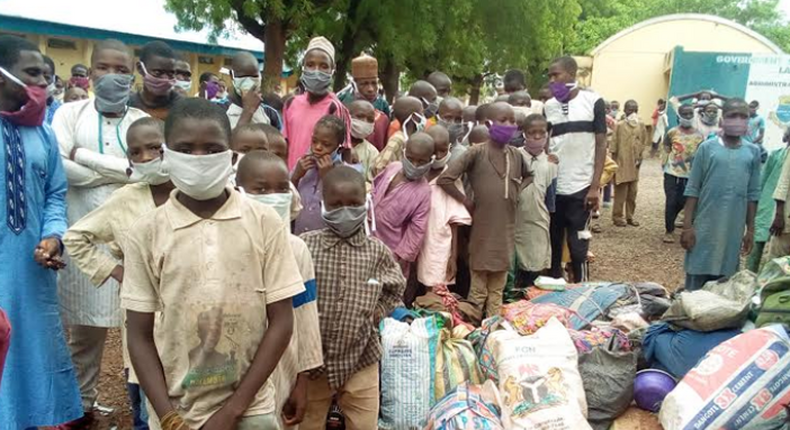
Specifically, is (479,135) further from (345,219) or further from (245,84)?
(345,219)

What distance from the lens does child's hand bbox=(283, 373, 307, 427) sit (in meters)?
2.33

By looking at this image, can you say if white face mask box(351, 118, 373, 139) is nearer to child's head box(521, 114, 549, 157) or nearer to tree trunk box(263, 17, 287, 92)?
child's head box(521, 114, 549, 157)

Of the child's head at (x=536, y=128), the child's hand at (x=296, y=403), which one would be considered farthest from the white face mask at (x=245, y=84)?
the child's hand at (x=296, y=403)

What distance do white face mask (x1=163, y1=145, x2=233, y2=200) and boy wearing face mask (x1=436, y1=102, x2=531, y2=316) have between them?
108 inches

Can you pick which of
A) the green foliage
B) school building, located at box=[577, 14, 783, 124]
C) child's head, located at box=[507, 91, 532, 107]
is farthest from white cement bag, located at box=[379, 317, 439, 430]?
the green foliage

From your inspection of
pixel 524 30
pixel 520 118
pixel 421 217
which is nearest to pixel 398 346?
pixel 421 217

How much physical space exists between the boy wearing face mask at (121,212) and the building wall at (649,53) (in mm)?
24602

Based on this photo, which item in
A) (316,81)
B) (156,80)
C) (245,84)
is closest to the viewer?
(156,80)

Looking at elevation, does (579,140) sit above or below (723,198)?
above

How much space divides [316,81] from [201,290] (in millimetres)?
2758

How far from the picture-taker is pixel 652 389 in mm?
3385

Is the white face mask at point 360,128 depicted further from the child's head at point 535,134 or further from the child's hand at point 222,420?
the child's hand at point 222,420

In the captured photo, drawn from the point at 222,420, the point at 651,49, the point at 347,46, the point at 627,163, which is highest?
the point at 651,49

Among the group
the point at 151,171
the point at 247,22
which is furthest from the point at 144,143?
the point at 247,22
